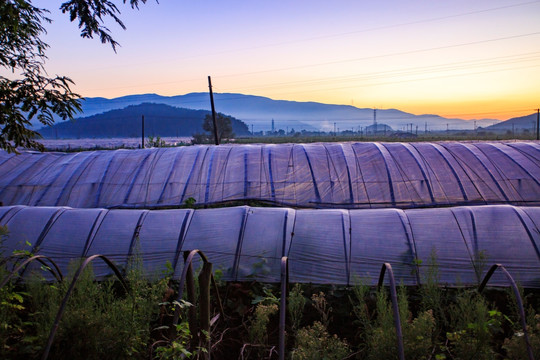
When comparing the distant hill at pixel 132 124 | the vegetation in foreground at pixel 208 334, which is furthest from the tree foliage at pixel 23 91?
the distant hill at pixel 132 124

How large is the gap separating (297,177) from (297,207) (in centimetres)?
108

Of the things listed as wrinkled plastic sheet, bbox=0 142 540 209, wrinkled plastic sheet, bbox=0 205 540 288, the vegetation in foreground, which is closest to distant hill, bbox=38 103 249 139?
wrinkled plastic sheet, bbox=0 142 540 209

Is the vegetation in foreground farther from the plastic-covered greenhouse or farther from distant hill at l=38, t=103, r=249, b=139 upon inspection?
distant hill at l=38, t=103, r=249, b=139

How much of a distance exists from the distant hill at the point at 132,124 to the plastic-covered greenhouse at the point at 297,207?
82143 millimetres

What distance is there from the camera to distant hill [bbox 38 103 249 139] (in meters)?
106

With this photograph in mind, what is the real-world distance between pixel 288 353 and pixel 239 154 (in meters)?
9.43

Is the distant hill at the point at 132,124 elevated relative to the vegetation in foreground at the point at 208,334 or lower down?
elevated

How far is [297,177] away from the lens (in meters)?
11.7

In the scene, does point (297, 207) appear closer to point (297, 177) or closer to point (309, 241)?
point (297, 177)

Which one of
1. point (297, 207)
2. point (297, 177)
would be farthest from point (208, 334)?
point (297, 177)

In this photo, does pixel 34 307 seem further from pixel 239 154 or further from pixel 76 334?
pixel 239 154

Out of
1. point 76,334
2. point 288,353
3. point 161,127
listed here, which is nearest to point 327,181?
point 288,353

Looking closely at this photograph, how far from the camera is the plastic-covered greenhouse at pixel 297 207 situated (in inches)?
219

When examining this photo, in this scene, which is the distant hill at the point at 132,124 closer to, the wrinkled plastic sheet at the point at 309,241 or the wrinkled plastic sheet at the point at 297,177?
the wrinkled plastic sheet at the point at 297,177
